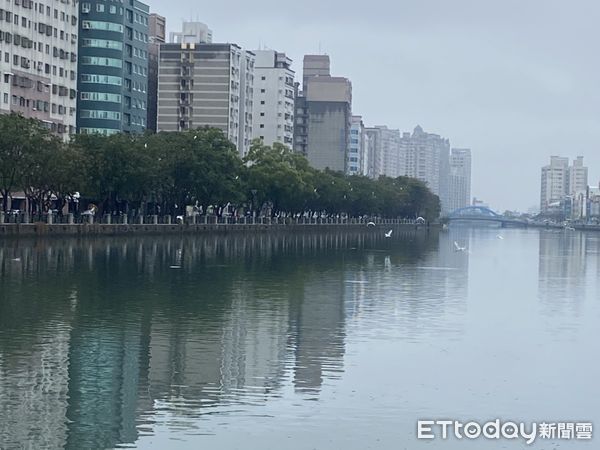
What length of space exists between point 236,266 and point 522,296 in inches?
694

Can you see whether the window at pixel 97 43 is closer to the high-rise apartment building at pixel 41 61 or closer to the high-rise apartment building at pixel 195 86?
the high-rise apartment building at pixel 41 61

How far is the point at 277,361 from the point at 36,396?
6.28 meters

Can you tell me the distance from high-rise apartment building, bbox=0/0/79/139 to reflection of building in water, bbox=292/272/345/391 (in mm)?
79067

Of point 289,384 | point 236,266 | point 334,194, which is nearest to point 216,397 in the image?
point 289,384

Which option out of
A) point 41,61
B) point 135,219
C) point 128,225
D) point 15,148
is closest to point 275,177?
point 41,61

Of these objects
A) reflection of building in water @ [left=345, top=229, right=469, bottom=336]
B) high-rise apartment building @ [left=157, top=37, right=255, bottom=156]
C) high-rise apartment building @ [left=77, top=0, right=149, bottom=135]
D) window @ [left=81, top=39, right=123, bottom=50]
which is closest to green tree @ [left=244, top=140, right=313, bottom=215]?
high-rise apartment building @ [left=77, top=0, right=149, bottom=135]

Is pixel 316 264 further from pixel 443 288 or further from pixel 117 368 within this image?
pixel 117 368

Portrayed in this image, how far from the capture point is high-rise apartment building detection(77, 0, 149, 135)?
5541 inches

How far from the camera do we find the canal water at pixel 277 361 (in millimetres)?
18297

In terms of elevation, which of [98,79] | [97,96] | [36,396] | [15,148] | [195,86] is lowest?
[36,396]

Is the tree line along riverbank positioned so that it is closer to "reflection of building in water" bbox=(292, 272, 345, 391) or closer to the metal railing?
the metal railing

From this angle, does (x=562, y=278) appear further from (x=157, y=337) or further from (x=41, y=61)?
(x=41, y=61)

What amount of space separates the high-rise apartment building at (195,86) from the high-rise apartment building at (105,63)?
27.9 meters

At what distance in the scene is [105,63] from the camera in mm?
142125
